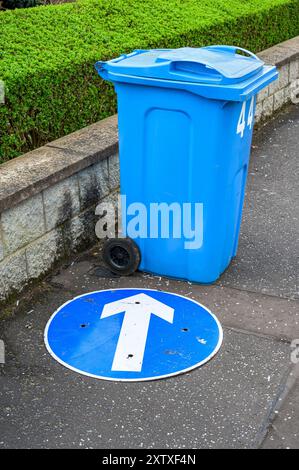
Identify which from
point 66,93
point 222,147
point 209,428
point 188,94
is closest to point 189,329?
point 209,428

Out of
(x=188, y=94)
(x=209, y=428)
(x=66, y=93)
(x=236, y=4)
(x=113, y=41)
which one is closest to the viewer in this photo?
(x=209, y=428)

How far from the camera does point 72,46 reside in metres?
5.23

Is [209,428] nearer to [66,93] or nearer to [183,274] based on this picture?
[183,274]

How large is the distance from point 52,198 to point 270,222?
1.91 meters

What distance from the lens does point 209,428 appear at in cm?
306

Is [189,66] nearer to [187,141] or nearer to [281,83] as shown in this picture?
[187,141]

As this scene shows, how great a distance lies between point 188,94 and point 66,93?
1.45 metres

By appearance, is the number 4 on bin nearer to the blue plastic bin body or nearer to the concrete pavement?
the blue plastic bin body

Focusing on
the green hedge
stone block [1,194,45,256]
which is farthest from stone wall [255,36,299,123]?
stone block [1,194,45,256]

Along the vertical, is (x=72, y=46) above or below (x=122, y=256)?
above

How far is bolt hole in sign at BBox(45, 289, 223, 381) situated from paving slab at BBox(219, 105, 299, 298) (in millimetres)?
520

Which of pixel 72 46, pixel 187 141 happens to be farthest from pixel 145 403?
pixel 72 46

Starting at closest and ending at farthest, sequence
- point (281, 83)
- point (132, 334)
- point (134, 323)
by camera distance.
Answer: point (132, 334)
point (134, 323)
point (281, 83)

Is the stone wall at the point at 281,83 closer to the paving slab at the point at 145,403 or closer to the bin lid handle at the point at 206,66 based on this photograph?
the bin lid handle at the point at 206,66
